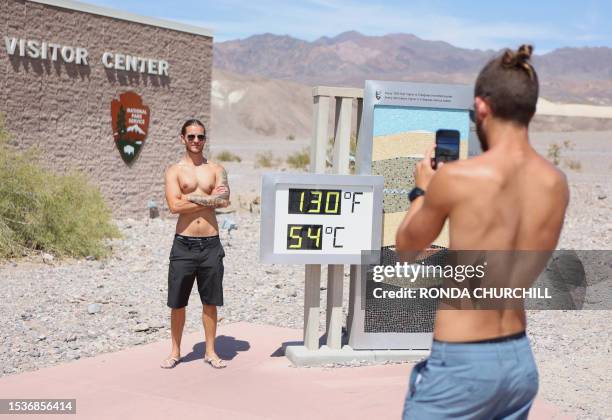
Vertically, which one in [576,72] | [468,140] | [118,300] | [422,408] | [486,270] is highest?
[576,72]

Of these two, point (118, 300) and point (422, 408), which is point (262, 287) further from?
point (422, 408)

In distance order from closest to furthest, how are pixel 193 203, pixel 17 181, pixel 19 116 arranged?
pixel 193 203 → pixel 17 181 → pixel 19 116

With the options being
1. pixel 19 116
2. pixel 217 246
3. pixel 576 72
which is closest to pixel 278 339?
pixel 217 246

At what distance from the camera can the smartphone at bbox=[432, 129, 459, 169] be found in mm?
3110

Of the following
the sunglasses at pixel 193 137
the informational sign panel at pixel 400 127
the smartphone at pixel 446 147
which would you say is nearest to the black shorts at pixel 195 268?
the sunglasses at pixel 193 137

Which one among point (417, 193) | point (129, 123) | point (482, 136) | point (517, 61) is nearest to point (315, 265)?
point (417, 193)

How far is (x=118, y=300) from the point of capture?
8.82 meters

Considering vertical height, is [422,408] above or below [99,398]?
above

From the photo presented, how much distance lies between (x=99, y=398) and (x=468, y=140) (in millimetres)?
3377

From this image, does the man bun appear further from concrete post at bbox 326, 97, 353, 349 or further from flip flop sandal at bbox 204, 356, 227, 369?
flip flop sandal at bbox 204, 356, 227, 369

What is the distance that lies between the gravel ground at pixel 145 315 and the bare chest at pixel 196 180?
1396 millimetres

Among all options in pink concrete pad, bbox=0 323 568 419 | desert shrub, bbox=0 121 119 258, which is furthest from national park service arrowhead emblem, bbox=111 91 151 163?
pink concrete pad, bbox=0 323 568 419

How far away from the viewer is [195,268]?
6.10 m

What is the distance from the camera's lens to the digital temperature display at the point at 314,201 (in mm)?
6270
